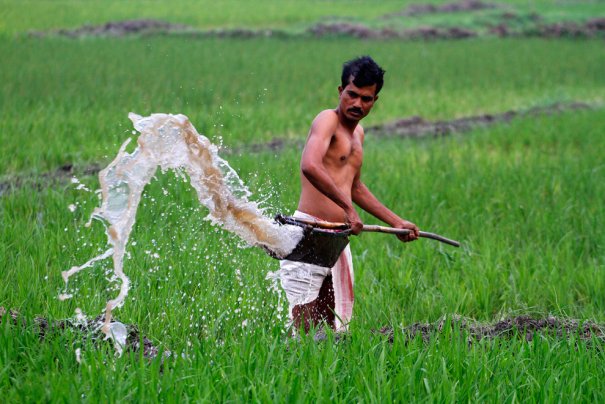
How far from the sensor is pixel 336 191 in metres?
3.15

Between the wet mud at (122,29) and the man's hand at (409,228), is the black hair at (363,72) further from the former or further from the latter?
the wet mud at (122,29)

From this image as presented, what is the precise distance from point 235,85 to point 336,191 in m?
7.76

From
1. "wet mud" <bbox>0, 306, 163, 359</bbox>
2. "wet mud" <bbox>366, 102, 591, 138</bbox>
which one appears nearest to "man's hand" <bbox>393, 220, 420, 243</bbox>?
"wet mud" <bbox>0, 306, 163, 359</bbox>

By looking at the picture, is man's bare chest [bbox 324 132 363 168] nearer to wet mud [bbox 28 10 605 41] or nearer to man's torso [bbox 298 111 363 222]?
man's torso [bbox 298 111 363 222]

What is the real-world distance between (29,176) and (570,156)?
4316 millimetres

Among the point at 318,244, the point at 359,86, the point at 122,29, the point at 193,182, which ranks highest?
the point at 359,86

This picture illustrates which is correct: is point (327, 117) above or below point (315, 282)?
above

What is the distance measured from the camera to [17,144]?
662 cm

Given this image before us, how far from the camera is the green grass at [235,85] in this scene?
24.1 feet

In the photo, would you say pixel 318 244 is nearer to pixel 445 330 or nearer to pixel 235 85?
pixel 445 330

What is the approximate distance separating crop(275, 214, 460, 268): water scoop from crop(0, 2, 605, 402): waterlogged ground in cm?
26

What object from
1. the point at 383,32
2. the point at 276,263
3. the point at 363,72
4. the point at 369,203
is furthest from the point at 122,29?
the point at 363,72

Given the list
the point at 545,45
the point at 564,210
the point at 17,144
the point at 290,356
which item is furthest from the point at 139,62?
the point at 545,45

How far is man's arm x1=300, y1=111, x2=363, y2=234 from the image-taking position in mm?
3137
